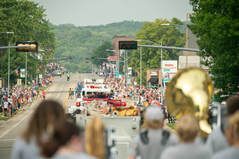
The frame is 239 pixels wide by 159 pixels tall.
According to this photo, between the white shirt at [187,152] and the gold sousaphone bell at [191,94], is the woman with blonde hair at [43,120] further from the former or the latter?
the gold sousaphone bell at [191,94]

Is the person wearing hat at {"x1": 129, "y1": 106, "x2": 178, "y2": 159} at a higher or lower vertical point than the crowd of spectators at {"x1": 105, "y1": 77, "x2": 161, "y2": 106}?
higher

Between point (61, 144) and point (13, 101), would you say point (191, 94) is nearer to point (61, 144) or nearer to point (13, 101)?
point (61, 144)

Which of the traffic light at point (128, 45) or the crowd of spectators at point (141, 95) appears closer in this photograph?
the traffic light at point (128, 45)

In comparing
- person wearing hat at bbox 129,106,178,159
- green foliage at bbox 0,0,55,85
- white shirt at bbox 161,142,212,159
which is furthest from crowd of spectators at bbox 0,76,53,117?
white shirt at bbox 161,142,212,159

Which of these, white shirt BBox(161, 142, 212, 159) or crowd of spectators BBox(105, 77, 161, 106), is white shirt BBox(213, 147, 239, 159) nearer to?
white shirt BBox(161, 142, 212, 159)

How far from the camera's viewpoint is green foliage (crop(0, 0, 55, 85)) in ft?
355

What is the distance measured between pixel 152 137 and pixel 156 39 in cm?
14764

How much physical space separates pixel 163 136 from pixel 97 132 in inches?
72.8

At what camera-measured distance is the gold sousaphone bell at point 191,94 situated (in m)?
15.8

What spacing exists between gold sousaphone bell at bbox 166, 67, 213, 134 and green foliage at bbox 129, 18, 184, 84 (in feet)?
416

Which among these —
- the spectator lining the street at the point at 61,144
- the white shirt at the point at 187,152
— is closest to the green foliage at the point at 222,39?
the white shirt at the point at 187,152

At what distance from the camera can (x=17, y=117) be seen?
260ft

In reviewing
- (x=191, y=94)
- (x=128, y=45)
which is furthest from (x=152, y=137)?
(x=128, y=45)

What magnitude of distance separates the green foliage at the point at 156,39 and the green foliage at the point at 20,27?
617 inches
